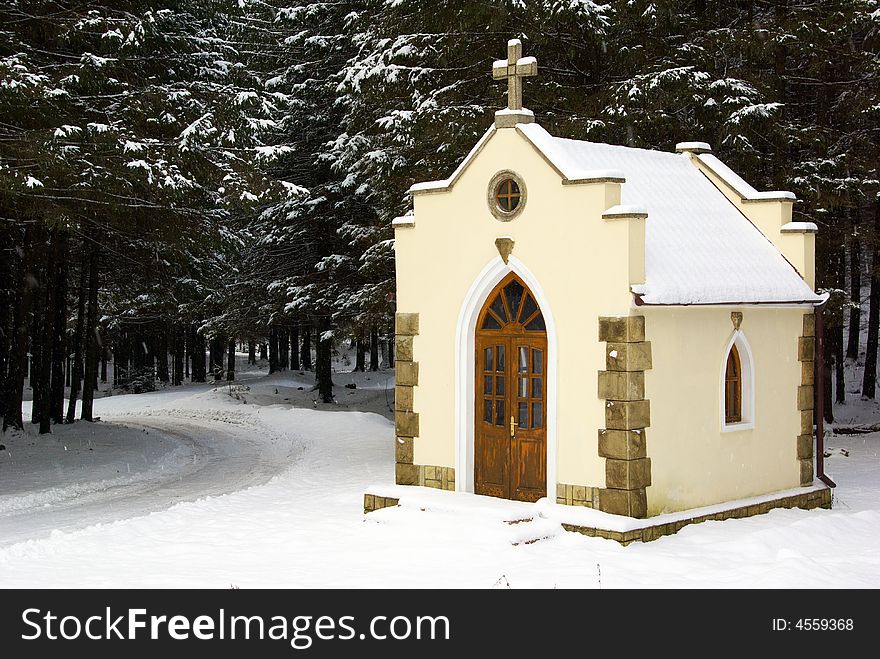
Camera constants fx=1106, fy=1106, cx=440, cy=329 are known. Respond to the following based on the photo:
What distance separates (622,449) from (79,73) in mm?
10337

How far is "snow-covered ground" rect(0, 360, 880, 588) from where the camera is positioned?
1055 centimetres

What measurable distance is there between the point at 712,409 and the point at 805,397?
239 centimetres

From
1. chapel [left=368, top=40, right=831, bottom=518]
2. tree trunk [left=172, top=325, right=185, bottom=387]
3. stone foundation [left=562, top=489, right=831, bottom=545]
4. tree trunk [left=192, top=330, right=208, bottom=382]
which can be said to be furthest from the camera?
tree trunk [left=192, top=330, right=208, bottom=382]

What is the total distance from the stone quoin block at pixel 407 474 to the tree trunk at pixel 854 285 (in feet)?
36.4

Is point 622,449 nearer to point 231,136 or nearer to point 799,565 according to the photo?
point 799,565

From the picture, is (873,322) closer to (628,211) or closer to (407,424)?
(407,424)

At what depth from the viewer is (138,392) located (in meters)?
43.0

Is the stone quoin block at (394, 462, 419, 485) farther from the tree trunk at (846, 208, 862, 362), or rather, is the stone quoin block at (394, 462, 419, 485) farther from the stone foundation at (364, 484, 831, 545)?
the tree trunk at (846, 208, 862, 362)

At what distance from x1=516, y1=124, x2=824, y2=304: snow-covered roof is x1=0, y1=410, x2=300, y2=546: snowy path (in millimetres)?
7824

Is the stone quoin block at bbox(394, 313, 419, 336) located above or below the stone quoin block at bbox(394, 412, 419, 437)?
above

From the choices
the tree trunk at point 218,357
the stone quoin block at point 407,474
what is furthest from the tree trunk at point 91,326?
the tree trunk at point 218,357

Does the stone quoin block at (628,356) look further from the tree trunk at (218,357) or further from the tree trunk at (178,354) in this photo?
the tree trunk at (218,357)

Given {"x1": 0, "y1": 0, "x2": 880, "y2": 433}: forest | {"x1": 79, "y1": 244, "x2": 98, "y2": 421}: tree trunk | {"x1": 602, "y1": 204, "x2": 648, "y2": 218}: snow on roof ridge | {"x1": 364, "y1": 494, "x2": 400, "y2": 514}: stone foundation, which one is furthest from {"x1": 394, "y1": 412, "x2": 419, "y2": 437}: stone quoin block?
{"x1": 79, "y1": 244, "x2": 98, "y2": 421}: tree trunk

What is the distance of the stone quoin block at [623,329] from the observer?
12.2 metres
